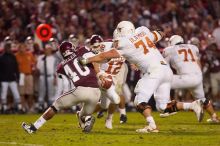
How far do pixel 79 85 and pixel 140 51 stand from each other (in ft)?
3.57

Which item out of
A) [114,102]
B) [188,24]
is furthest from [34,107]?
[114,102]

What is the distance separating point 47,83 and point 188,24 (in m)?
4.58

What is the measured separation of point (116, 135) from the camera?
36.7ft

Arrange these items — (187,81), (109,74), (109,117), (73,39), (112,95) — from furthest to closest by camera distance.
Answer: (73,39), (187,81), (109,74), (109,117), (112,95)

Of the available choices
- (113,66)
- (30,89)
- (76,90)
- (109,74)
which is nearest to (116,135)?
(76,90)

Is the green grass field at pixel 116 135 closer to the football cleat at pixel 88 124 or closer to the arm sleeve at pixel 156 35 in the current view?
the football cleat at pixel 88 124

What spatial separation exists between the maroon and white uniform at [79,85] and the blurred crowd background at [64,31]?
648cm

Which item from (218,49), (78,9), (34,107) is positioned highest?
(78,9)

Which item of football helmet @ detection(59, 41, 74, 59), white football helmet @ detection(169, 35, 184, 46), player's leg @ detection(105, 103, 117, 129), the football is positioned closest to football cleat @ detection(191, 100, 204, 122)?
player's leg @ detection(105, 103, 117, 129)

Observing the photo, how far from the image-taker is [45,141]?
10.2 metres

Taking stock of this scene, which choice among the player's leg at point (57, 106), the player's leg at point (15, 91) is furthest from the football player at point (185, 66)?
the player's leg at point (15, 91)

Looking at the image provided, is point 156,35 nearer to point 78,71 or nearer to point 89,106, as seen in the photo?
point 78,71

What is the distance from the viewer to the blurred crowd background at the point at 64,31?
18.7m

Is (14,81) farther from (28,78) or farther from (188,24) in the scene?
(188,24)
